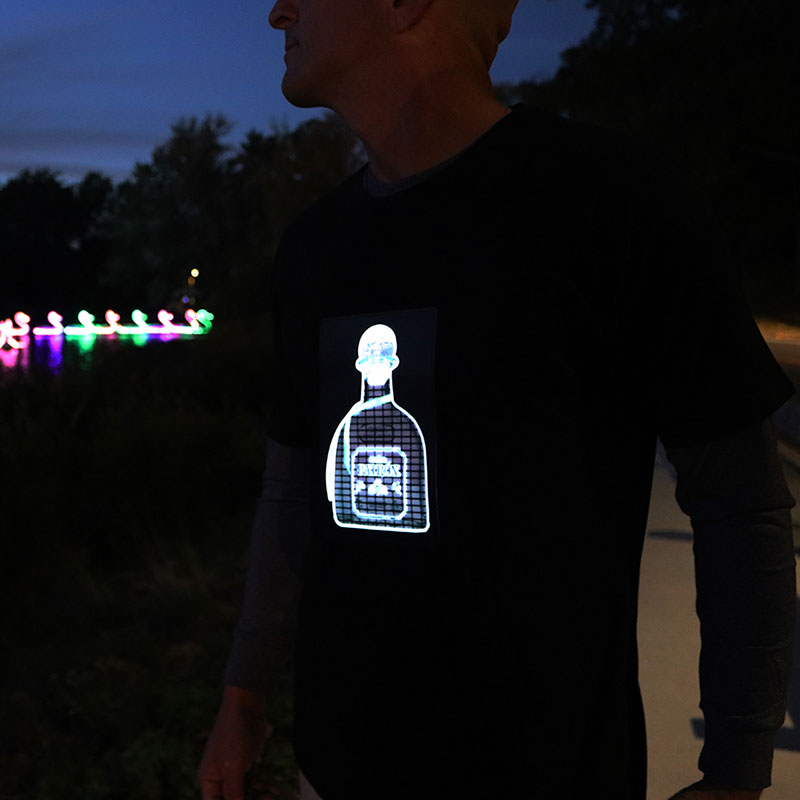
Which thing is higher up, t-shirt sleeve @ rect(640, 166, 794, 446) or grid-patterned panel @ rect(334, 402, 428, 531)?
t-shirt sleeve @ rect(640, 166, 794, 446)

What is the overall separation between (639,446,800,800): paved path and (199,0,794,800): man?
8.27ft

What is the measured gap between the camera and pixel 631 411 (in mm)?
1350

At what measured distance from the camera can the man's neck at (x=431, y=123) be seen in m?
1.49

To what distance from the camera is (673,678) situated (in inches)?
176

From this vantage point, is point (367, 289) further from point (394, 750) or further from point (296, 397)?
point (394, 750)

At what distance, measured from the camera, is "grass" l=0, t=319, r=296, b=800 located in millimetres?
3836

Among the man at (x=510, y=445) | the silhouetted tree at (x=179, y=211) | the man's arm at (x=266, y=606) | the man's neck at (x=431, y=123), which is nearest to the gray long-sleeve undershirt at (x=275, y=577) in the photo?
the man's arm at (x=266, y=606)

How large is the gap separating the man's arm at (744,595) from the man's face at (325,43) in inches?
29.0

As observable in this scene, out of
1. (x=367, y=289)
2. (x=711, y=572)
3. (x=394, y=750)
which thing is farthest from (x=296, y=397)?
(x=711, y=572)

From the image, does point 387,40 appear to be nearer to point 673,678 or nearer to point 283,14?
point 283,14

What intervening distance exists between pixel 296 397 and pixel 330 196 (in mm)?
332

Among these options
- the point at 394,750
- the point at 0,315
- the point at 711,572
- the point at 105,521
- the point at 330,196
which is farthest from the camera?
the point at 0,315

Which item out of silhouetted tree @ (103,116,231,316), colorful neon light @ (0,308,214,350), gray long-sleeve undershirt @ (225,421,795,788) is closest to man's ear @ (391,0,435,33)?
gray long-sleeve undershirt @ (225,421,795,788)

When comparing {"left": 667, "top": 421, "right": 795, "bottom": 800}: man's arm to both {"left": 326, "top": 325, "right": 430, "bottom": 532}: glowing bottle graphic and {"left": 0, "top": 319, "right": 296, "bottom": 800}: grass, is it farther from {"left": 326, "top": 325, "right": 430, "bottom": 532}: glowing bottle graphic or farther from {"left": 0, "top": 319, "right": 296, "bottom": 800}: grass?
{"left": 0, "top": 319, "right": 296, "bottom": 800}: grass
